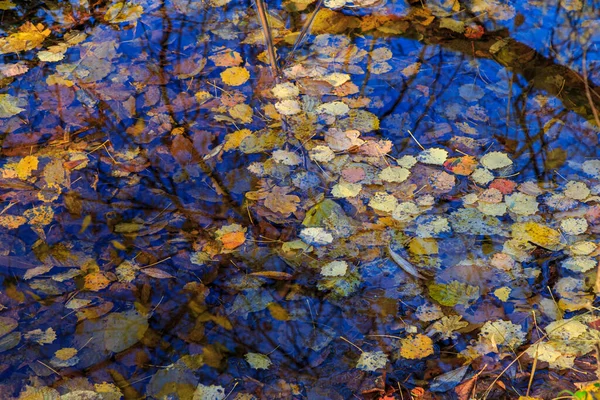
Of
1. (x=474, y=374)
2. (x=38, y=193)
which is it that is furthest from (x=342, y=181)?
(x=38, y=193)

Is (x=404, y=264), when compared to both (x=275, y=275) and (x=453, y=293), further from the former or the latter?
(x=275, y=275)

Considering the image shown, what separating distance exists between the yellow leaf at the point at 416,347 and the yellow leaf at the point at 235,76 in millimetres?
1684

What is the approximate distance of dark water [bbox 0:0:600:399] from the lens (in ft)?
6.55

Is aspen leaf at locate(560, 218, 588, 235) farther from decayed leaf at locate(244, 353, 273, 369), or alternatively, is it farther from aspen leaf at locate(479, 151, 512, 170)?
decayed leaf at locate(244, 353, 273, 369)

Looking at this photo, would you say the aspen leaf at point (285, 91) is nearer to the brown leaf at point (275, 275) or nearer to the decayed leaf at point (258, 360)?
the brown leaf at point (275, 275)

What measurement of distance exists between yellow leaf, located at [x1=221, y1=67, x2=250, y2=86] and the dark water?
0.03 m

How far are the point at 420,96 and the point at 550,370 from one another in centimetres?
158

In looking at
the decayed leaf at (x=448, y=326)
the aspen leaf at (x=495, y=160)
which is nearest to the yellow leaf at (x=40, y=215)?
the decayed leaf at (x=448, y=326)

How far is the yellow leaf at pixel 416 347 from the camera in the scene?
200cm

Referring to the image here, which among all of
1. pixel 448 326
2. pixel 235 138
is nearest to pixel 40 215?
pixel 235 138

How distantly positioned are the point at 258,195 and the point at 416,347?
935mm

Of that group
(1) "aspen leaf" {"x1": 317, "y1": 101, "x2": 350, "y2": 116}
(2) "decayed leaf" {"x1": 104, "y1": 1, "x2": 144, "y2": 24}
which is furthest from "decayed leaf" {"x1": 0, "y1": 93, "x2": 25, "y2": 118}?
(1) "aspen leaf" {"x1": 317, "y1": 101, "x2": 350, "y2": 116}

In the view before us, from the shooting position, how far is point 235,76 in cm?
316

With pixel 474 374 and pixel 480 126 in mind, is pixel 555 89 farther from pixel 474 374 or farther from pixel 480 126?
pixel 474 374
